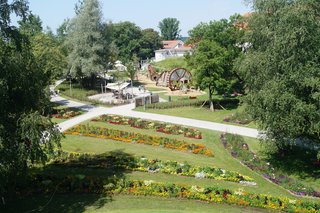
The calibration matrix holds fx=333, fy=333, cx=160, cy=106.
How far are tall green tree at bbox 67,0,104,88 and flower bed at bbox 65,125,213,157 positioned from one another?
773 inches

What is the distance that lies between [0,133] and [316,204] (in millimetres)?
13889

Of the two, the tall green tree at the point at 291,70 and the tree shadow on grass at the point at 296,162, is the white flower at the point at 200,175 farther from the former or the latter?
the tree shadow on grass at the point at 296,162

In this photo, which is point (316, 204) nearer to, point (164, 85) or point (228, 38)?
point (228, 38)

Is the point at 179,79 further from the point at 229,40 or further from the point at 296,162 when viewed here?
the point at 296,162

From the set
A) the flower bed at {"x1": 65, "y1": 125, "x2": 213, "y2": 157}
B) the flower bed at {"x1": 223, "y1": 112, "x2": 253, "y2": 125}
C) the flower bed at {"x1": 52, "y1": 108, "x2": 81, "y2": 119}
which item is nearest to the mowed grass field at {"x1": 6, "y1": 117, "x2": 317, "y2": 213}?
the flower bed at {"x1": 65, "y1": 125, "x2": 213, "y2": 157}

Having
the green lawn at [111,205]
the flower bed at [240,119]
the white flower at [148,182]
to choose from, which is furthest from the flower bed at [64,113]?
the white flower at [148,182]

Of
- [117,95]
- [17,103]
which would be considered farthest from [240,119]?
[17,103]

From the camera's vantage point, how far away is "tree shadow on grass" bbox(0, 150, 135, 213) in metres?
16.2

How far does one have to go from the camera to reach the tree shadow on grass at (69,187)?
1619 centimetres

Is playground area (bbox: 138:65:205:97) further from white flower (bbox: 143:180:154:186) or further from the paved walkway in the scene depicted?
white flower (bbox: 143:180:154:186)

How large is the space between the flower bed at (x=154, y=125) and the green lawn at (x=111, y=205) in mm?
11302

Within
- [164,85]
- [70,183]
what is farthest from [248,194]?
[164,85]

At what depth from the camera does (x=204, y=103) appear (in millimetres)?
38406

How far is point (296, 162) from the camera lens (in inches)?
835
